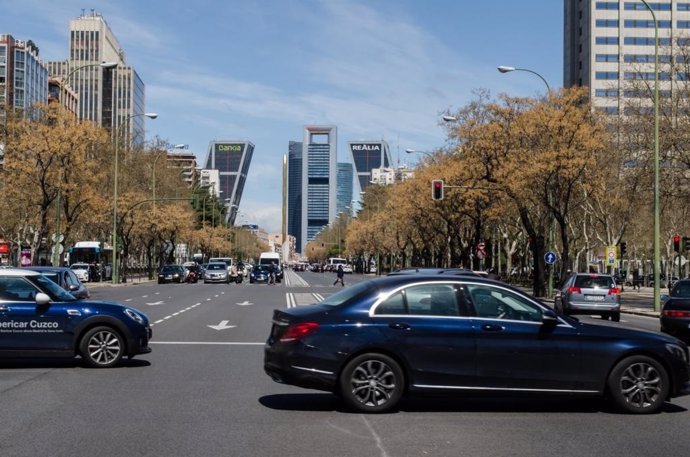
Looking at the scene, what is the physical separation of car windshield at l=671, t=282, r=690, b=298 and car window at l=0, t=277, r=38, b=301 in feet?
51.1

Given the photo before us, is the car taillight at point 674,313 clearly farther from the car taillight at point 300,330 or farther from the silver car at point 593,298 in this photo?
the car taillight at point 300,330

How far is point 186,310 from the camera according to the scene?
2783 centimetres

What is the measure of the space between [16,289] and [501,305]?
25.1 ft

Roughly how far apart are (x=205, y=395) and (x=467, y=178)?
39.6 m

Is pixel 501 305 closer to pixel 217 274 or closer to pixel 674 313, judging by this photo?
pixel 674 313

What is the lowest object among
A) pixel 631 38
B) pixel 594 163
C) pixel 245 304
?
pixel 245 304

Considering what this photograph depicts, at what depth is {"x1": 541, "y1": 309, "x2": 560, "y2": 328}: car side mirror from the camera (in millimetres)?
9002

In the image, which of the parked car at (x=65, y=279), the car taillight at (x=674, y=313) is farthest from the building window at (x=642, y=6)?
the parked car at (x=65, y=279)

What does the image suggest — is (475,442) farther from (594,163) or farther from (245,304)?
(594,163)

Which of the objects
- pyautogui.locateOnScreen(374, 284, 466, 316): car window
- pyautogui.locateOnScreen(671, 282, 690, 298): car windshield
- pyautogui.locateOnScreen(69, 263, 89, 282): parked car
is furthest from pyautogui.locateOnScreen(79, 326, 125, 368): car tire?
pyautogui.locateOnScreen(69, 263, 89, 282): parked car

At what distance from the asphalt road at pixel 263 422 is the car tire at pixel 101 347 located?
19 cm

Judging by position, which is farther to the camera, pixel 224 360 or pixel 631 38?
pixel 631 38

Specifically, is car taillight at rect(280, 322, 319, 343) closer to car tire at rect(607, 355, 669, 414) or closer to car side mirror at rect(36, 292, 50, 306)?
car tire at rect(607, 355, 669, 414)

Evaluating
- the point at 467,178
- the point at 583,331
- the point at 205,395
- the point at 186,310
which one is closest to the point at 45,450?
the point at 205,395
